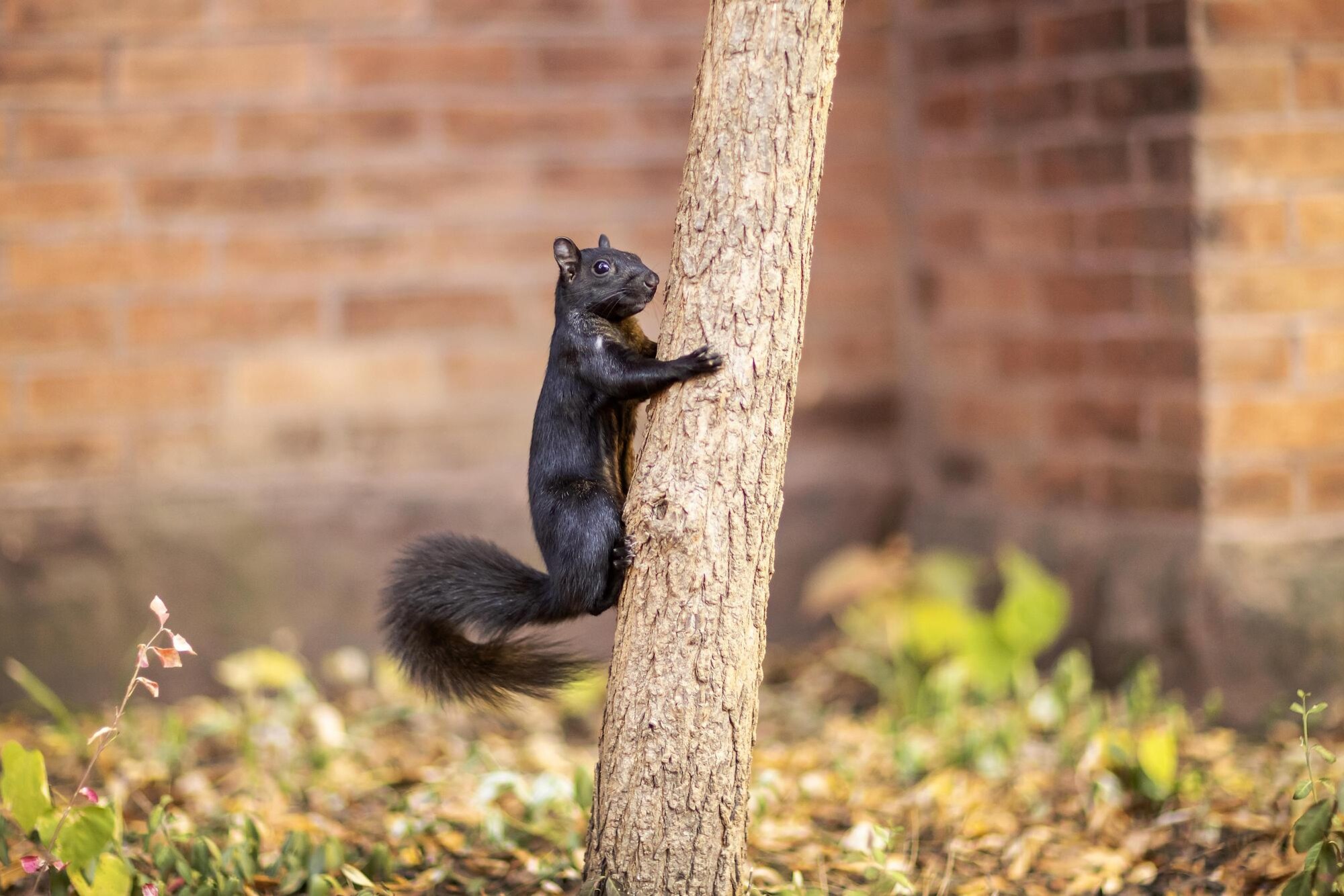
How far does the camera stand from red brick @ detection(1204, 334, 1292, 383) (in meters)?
3.73

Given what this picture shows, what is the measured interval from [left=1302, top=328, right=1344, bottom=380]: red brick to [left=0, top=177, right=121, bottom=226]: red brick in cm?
371

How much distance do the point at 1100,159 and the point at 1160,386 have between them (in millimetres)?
739

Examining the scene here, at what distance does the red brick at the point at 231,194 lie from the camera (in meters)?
4.16

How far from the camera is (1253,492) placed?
378 centimetres

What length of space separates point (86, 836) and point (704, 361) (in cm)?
139

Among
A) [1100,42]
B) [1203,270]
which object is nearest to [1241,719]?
[1203,270]

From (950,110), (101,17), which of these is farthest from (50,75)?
(950,110)

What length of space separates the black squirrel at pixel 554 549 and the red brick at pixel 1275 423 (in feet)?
6.72

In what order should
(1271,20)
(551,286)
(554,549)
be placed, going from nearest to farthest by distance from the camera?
1. (554,549)
2. (1271,20)
3. (551,286)

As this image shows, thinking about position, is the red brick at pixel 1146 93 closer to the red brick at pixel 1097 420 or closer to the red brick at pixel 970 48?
the red brick at pixel 970 48

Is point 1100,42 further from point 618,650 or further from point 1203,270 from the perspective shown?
point 618,650

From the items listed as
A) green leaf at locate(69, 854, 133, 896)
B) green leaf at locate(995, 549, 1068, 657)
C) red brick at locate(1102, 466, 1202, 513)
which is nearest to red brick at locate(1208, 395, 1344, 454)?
red brick at locate(1102, 466, 1202, 513)

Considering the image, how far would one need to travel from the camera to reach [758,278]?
2.23 metres

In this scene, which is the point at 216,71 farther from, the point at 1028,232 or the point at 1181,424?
the point at 1181,424
